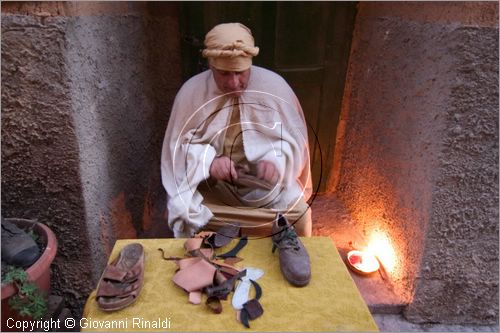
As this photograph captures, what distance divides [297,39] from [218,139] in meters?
1.10

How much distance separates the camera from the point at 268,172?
69.5 inches

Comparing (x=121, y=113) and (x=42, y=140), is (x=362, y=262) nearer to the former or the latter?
(x=121, y=113)

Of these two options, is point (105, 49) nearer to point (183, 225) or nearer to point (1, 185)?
point (1, 185)

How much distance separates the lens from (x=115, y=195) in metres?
2.19

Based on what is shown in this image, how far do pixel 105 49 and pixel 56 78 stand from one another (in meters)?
0.42

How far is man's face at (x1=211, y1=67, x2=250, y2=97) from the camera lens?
5.65 feet

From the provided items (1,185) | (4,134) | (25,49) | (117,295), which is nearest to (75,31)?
(25,49)

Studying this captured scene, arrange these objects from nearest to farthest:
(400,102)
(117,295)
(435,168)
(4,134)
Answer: (117,295)
(4,134)
(435,168)
(400,102)

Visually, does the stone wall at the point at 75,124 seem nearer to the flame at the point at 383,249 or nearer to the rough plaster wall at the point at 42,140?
the rough plaster wall at the point at 42,140

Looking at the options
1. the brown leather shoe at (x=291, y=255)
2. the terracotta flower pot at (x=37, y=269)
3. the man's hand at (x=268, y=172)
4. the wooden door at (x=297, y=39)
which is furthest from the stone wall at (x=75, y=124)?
the brown leather shoe at (x=291, y=255)

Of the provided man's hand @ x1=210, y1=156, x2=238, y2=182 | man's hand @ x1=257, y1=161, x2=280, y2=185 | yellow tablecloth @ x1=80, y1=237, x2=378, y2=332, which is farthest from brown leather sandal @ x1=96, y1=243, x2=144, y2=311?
man's hand @ x1=257, y1=161, x2=280, y2=185

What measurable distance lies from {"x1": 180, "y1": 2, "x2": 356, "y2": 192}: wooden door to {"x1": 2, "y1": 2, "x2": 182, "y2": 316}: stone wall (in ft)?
1.14

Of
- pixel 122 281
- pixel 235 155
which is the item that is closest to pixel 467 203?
pixel 235 155

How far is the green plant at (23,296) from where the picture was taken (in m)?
1.43
